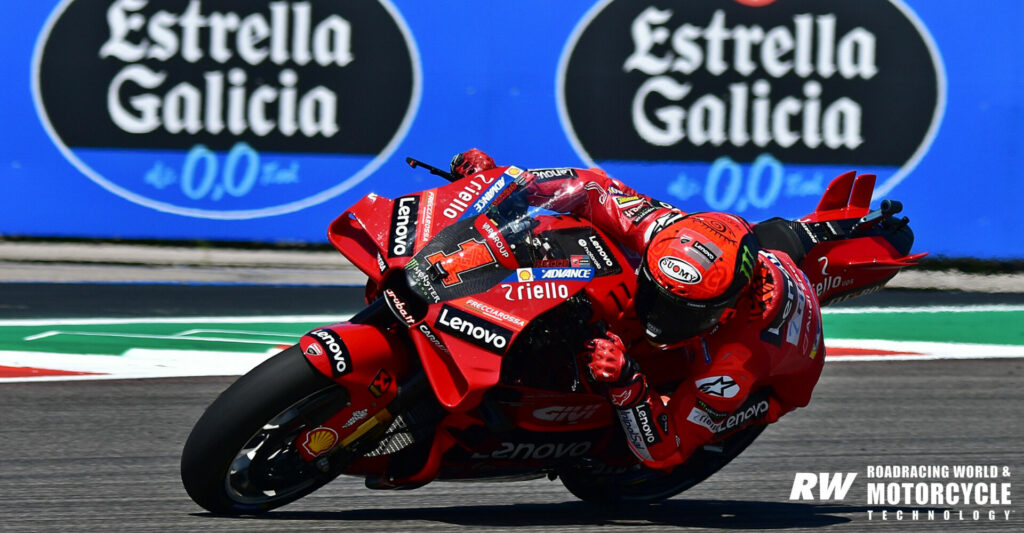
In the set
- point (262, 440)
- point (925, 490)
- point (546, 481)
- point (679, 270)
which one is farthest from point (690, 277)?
point (925, 490)

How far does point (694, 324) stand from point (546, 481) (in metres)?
1.56

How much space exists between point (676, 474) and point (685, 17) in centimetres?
550

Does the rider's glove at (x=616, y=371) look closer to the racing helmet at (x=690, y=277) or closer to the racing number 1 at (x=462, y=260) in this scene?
the racing helmet at (x=690, y=277)

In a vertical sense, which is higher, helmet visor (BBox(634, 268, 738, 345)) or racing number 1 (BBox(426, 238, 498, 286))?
racing number 1 (BBox(426, 238, 498, 286))

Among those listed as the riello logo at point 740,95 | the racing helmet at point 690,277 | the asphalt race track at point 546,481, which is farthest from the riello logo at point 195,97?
the racing helmet at point 690,277

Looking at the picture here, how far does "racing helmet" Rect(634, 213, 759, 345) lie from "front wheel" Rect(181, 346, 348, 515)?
0.94m

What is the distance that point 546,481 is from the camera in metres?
5.23

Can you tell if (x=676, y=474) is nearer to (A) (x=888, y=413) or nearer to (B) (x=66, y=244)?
(A) (x=888, y=413)

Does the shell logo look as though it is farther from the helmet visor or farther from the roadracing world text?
the roadracing world text

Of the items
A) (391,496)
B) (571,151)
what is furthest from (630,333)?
(571,151)

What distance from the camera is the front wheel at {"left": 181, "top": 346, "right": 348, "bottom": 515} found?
12.5ft

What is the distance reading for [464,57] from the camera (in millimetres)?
9719

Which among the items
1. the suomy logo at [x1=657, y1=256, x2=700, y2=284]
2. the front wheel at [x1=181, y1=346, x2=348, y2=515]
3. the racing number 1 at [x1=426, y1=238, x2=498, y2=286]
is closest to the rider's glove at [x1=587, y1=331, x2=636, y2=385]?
the suomy logo at [x1=657, y1=256, x2=700, y2=284]

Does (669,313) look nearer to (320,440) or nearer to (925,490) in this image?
(320,440)
